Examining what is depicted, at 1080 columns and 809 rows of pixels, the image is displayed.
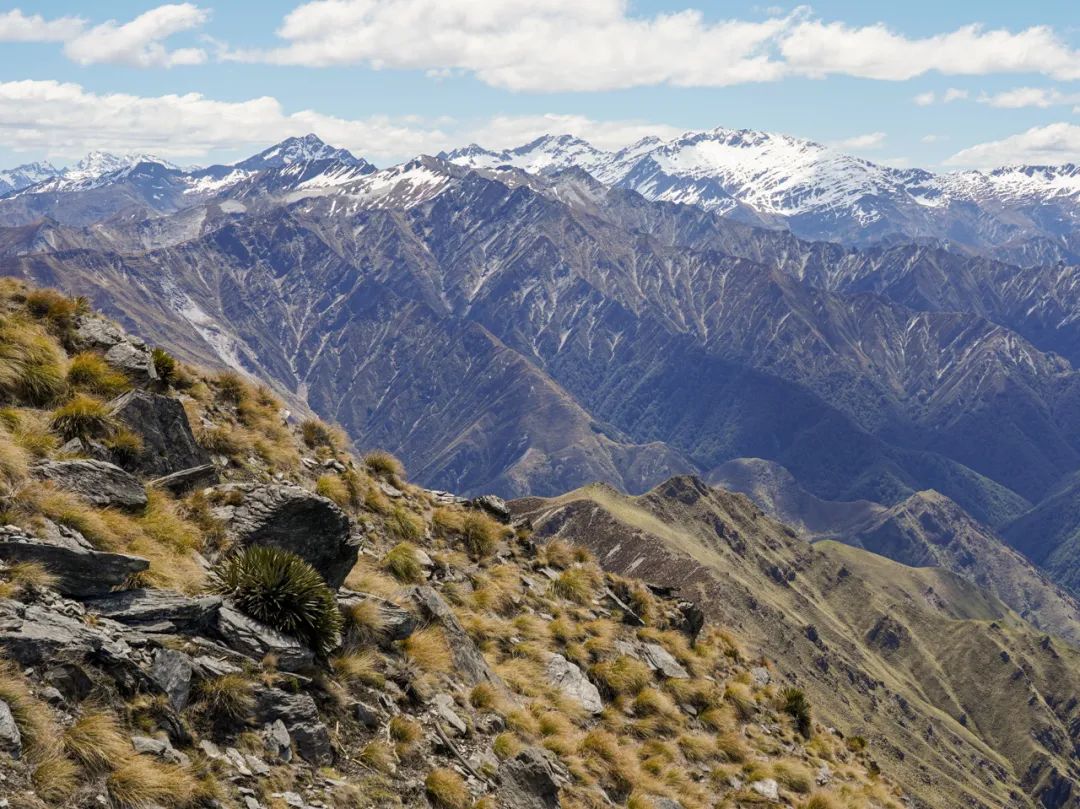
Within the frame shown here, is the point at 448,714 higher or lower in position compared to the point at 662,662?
higher

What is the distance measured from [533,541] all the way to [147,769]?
22.5 meters

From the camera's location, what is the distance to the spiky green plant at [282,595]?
16.1 metres

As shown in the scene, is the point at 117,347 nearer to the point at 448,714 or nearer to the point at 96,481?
the point at 96,481

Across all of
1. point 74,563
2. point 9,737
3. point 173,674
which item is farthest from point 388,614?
point 9,737

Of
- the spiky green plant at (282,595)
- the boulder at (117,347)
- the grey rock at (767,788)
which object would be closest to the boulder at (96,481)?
the spiky green plant at (282,595)

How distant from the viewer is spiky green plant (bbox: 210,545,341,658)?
16.1 m

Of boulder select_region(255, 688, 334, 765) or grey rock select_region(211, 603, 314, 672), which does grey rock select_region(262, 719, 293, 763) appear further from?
grey rock select_region(211, 603, 314, 672)

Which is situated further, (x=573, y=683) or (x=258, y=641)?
(x=573, y=683)

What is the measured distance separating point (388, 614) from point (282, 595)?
3.50 meters

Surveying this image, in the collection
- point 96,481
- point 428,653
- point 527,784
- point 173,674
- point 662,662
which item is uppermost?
point 96,481

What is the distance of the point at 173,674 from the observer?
1355 cm

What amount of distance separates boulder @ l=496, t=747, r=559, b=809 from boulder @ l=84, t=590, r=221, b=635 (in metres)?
6.34

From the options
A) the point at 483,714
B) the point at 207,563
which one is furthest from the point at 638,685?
the point at 207,563

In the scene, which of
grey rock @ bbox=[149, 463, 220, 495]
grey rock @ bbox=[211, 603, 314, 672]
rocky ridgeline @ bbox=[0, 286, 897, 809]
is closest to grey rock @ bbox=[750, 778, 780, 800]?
rocky ridgeline @ bbox=[0, 286, 897, 809]
